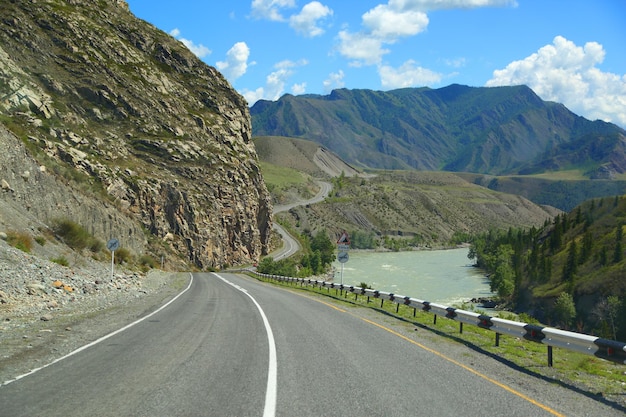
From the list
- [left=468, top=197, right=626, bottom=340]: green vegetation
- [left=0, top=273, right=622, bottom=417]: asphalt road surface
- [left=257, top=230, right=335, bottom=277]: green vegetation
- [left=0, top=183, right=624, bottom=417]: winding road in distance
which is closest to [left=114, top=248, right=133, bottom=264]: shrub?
[left=0, top=183, right=624, bottom=417]: winding road in distance

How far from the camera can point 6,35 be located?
60.7 meters

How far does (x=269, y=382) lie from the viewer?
25.0 feet

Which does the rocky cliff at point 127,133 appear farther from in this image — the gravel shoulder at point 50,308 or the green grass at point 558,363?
the green grass at point 558,363

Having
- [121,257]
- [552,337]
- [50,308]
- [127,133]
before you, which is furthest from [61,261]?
[127,133]

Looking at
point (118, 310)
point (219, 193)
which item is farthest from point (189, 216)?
point (118, 310)

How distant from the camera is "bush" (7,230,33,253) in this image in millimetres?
21453

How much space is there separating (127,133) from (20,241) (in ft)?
149

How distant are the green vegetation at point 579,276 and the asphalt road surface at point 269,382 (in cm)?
4589

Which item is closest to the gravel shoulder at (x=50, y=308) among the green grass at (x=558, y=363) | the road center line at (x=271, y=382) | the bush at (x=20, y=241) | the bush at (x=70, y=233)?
the bush at (x=20, y=241)

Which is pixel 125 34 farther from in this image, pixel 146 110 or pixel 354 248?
pixel 354 248

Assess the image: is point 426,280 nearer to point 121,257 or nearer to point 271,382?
point 121,257

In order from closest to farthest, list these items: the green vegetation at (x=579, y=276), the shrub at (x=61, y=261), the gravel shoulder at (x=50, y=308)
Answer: the gravel shoulder at (x=50, y=308) < the shrub at (x=61, y=261) < the green vegetation at (x=579, y=276)

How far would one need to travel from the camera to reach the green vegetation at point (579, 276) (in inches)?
2096

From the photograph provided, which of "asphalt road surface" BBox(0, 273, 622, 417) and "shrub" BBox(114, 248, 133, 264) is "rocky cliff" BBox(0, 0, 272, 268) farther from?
"asphalt road surface" BBox(0, 273, 622, 417)
